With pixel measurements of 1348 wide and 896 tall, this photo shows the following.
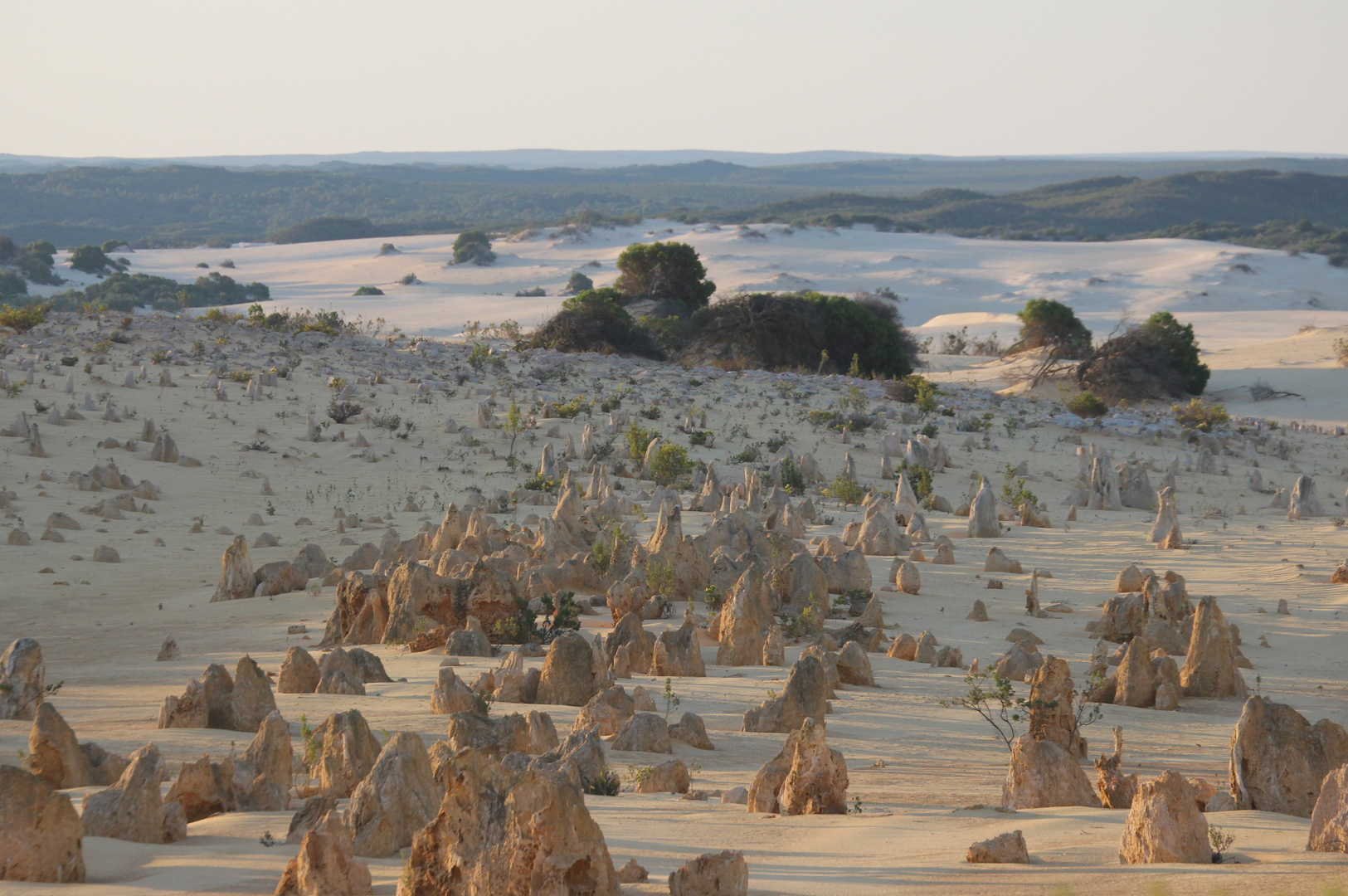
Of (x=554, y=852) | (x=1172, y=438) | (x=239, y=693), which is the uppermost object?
(x=554, y=852)

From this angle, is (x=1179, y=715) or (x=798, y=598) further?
(x=798, y=598)

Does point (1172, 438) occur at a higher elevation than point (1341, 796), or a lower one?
lower

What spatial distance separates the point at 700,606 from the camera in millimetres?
7031

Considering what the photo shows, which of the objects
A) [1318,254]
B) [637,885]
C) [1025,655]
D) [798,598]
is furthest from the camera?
→ [1318,254]

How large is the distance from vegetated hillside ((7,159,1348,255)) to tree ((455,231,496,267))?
8573 mm

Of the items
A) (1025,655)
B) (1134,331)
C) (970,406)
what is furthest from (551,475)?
(1134,331)

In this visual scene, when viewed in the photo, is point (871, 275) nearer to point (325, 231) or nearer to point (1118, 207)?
point (325, 231)

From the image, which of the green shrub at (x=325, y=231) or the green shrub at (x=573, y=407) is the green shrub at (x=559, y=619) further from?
the green shrub at (x=325, y=231)

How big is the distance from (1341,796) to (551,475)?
9158mm

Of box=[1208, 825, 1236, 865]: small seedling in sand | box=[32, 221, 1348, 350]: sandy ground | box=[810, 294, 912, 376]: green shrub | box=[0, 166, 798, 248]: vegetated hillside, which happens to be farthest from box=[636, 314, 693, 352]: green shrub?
box=[0, 166, 798, 248]: vegetated hillside

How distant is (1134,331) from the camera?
2414cm

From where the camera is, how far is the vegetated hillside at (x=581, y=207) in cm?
7800

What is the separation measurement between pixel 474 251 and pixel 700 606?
175 feet

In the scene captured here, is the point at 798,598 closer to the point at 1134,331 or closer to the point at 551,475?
the point at 551,475
